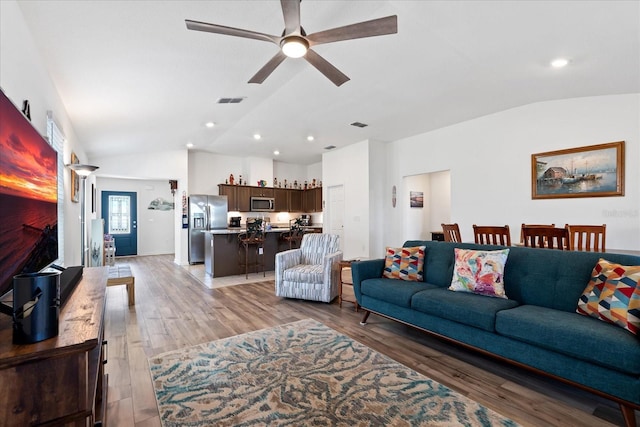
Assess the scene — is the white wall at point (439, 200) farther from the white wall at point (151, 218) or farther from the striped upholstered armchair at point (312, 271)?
the white wall at point (151, 218)

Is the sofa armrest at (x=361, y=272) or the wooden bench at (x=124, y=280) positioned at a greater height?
the sofa armrest at (x=361, y=272)

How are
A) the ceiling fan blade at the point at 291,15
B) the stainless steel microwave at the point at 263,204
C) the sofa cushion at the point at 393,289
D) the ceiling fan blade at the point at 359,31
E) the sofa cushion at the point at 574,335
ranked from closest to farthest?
the sofa cushion at the point at 574,335 < the ceiling fan blade at the point at 291,15 < the ceiling fan blade at the point at 359,31 < the sofa cushion at the point at 393,289 < the stainless steel microwave at the point at 263,204

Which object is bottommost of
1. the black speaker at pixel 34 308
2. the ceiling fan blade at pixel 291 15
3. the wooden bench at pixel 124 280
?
the wooden bench at pixel 124 280

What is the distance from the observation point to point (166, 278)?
589 cm

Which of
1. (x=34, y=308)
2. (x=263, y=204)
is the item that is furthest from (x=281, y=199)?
(x=34, y=308)

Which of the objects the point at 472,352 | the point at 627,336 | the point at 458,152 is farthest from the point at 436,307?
the point at 458,152

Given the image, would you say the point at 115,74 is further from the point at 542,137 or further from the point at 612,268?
the point at 542,137

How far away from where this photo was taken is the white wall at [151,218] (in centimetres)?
918

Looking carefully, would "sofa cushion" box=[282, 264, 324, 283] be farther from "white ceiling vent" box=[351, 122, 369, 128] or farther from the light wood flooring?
"white ceiling vent" box=[351, 122, 369, 128]

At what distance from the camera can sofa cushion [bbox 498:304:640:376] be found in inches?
65.7

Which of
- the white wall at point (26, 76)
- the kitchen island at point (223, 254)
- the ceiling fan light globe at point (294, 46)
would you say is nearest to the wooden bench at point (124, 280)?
the white wall at point (26, 76)

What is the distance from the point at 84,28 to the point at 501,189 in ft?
19.4

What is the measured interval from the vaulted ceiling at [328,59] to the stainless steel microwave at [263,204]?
3.43m

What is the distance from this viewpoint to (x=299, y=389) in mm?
2090
